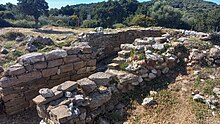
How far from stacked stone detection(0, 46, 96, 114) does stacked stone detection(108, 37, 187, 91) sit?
1.22m

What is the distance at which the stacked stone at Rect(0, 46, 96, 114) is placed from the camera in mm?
7188

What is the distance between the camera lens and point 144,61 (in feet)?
25.9

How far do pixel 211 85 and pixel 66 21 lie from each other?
4398 cm

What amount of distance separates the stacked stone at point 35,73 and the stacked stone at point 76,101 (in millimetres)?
1512

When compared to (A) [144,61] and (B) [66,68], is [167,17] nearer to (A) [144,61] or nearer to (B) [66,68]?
(A) [144,61]

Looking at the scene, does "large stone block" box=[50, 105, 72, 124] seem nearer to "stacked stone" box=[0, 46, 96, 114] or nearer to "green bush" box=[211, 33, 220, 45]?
"stacked stone" box=[0, 46, 96, 114]

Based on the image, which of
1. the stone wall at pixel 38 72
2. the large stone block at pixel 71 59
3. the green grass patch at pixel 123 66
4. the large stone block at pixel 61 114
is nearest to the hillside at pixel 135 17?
the stone wall at pixel 38 72

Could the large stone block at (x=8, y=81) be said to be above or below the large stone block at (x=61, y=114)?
above

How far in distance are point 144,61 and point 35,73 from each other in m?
3.35

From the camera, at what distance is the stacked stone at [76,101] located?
18.2 feet

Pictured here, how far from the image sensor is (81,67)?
8633 millimetres

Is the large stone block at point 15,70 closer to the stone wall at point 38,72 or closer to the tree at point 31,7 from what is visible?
the stone wall at point 38,72

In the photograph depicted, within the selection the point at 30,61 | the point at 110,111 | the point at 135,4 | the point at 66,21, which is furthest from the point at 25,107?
the point at 66,21

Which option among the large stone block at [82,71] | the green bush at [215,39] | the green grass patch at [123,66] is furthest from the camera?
the green bush at [215,39]
